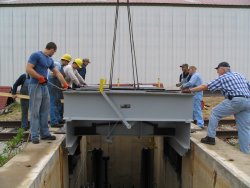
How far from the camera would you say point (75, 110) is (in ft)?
20.0

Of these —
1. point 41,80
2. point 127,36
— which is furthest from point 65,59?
point 127,36

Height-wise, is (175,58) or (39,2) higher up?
(39,2)

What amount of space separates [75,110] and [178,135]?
219 centimetres

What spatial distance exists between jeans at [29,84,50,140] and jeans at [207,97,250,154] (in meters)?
2.98

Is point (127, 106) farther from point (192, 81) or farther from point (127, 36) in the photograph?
point (127, 36)

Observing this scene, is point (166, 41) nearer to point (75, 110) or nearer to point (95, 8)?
point (95, 8)

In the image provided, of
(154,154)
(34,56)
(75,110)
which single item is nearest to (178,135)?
(75,110)

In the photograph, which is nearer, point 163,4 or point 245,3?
point 163,4

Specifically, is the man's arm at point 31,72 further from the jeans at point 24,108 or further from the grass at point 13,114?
the grass at point 13,114

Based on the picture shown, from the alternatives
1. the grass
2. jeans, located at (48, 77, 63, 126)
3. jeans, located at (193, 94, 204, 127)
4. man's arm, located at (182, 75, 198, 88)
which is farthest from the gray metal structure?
the grass

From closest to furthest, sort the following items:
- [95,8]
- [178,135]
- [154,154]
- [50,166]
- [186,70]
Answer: [50,166] → [178,135] → [186,70] → [154,154] → [95,8]

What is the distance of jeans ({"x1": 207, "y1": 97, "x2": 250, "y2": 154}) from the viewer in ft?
21.5

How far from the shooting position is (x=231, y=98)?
21.5 feet

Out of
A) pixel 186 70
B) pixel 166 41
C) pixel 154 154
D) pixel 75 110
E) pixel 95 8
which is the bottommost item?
pixel 154 154
